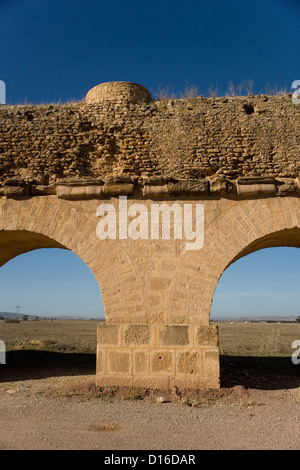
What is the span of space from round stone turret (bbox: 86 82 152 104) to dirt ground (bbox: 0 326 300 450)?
316 inches

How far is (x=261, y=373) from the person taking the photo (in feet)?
22.3

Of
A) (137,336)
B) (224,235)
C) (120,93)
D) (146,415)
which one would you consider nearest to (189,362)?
(137,336)

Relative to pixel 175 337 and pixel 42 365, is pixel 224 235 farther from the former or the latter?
pixel 42 365

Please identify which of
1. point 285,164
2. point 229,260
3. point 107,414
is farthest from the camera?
point 285,164

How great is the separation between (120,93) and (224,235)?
746cm

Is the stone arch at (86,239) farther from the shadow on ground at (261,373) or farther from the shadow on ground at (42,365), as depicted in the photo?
the shadow on ground at (42,365)

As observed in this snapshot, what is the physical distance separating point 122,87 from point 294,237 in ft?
24.6

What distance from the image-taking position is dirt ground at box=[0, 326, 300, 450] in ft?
11.0

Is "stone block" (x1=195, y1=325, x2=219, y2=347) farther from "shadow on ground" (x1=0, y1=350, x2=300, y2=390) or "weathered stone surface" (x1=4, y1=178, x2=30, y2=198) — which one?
"weathered stone surface" (x1=4, y1=178, x2=30, y2=198)

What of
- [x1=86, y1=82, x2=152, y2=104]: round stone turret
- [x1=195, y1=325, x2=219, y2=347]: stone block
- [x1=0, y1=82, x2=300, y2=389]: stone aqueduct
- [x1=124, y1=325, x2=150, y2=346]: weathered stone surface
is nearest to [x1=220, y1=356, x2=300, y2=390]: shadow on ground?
[x1=195, y1=325, x2=219, y2=347]: stone block

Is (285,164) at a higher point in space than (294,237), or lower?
higher

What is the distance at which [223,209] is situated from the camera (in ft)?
17.7

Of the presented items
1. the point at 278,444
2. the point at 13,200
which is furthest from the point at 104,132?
the point at 278,444
